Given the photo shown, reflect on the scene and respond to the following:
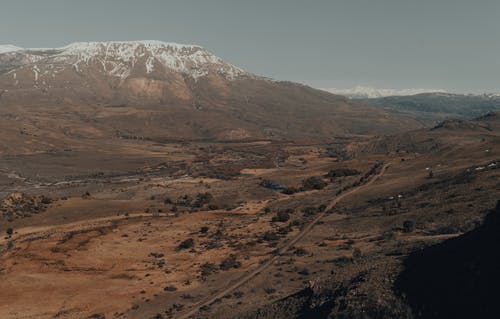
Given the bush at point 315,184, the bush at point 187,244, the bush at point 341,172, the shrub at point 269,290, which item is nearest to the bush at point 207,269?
the bush at point 187,244

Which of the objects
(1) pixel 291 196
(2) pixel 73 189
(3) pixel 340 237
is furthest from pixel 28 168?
(3) pixel 340 237

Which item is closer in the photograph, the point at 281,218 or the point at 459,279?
the point at 459,279

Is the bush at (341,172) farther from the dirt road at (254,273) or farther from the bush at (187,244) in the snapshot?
the bush at (187,244)

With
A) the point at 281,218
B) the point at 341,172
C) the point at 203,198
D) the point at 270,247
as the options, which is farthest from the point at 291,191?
the point at 270,247

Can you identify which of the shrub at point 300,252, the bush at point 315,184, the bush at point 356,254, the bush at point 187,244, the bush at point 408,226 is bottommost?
the bush at point 187,244

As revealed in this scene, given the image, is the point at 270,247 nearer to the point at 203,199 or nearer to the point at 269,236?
the point at 269,236

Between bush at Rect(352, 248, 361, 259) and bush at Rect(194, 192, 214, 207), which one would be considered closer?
bush at Rect(352, 248, 361, 259)

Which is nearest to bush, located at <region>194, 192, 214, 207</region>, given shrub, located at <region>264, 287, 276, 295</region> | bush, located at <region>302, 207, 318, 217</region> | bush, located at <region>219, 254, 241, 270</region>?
bush, located at <region>302, 207, 318, 217</region>

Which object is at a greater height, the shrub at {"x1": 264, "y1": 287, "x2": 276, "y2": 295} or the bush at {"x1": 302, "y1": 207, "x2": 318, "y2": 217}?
the bush at {"x1": 302, "y1": 207, "x2": 318, "y2": 217}

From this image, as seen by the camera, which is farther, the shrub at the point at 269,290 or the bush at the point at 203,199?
the bush at the point at 203,199

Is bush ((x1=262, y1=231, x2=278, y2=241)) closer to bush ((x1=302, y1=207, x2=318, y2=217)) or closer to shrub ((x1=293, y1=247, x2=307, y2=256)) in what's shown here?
shrub ((x1=293, y1=247, x2=307, y2=256))

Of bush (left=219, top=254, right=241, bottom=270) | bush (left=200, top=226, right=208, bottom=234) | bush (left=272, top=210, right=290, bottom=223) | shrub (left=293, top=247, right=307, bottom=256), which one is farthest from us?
bush (left=272, top=210, right=290, bottom=223)

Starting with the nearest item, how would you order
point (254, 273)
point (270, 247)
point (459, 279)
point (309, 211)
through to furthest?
point (459, 279)
point (254, 273)
point (270, 247)
point (309, 211)
